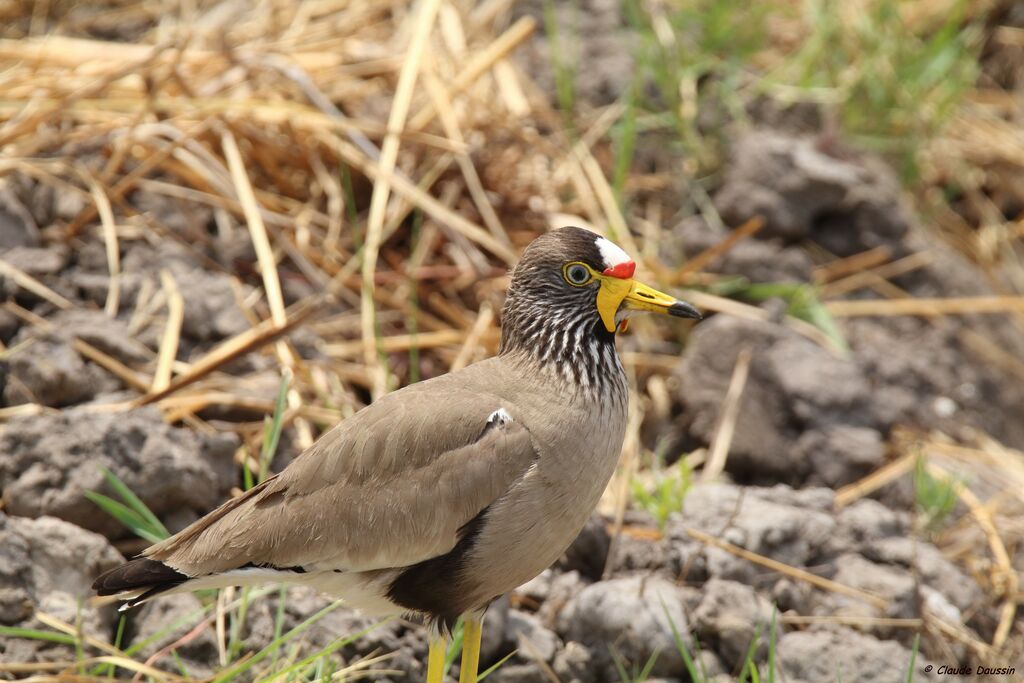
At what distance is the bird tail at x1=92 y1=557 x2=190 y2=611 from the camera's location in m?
2.92

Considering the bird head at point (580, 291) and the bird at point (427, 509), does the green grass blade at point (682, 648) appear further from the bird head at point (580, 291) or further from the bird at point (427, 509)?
the bird head at point (580, 291)

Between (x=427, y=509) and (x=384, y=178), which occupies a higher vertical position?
(x=384, y=178)

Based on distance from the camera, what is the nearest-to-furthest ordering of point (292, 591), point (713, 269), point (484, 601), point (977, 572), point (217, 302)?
point (484, 601), point (292, 591), point (977, 572), point (217, 302), point (713, 269)

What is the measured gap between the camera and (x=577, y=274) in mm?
3258

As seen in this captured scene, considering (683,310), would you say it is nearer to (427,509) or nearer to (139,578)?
(427,509)

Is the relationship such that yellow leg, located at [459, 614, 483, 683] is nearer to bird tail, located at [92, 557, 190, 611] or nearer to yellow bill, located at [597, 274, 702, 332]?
bird tail, located at [92, 557, 190, 611]

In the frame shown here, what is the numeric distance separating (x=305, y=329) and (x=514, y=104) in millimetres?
1601

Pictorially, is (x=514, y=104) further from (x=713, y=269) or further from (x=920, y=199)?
(x=920, y=199)

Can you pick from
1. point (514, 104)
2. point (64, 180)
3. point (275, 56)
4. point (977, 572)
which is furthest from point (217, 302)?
point (977, 572)

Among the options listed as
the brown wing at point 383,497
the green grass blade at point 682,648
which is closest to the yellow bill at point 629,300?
the brown wing at point 383,497

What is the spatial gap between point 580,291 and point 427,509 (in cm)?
72

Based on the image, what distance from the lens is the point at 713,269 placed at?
5.19 metres

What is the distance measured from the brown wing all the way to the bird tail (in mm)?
A: 31

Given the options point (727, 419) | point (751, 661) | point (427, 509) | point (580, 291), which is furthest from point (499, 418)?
point (727, 419)
